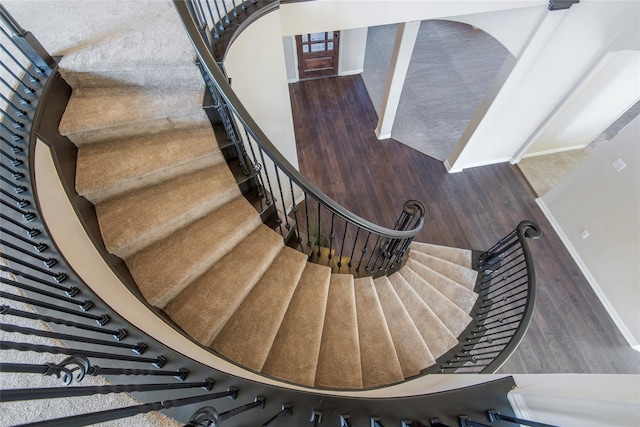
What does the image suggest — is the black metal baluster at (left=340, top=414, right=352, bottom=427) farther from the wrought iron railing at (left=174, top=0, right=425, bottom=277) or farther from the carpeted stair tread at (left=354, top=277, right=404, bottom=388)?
the carpeted stair tread at (left=354, top=277, right=404, bottom=388)

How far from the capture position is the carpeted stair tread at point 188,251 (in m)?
1.71

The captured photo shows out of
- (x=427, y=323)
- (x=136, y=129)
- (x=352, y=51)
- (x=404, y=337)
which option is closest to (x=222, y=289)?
(x=136, y=129)

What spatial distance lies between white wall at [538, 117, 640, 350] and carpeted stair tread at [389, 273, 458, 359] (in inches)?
105

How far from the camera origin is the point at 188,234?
1934 mm

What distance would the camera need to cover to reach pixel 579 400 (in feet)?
2.99

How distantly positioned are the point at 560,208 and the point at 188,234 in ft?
16.6

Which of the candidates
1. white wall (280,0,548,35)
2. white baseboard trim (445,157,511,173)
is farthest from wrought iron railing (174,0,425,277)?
white baseboard trim (445,157,511,173)

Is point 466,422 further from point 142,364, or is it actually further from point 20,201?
point 20,201

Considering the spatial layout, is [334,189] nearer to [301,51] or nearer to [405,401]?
[301,51]

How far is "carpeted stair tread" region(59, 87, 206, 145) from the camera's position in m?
1.83

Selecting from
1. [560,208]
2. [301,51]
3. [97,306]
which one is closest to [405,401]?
[97,306]

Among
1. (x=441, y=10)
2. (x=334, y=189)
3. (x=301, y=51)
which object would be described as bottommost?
(x=334, y=189)

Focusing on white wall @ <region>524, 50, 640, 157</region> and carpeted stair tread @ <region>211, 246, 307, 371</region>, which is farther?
white wall @ <region>524, 50, 640, 157</region>

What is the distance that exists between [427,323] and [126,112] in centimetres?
296
